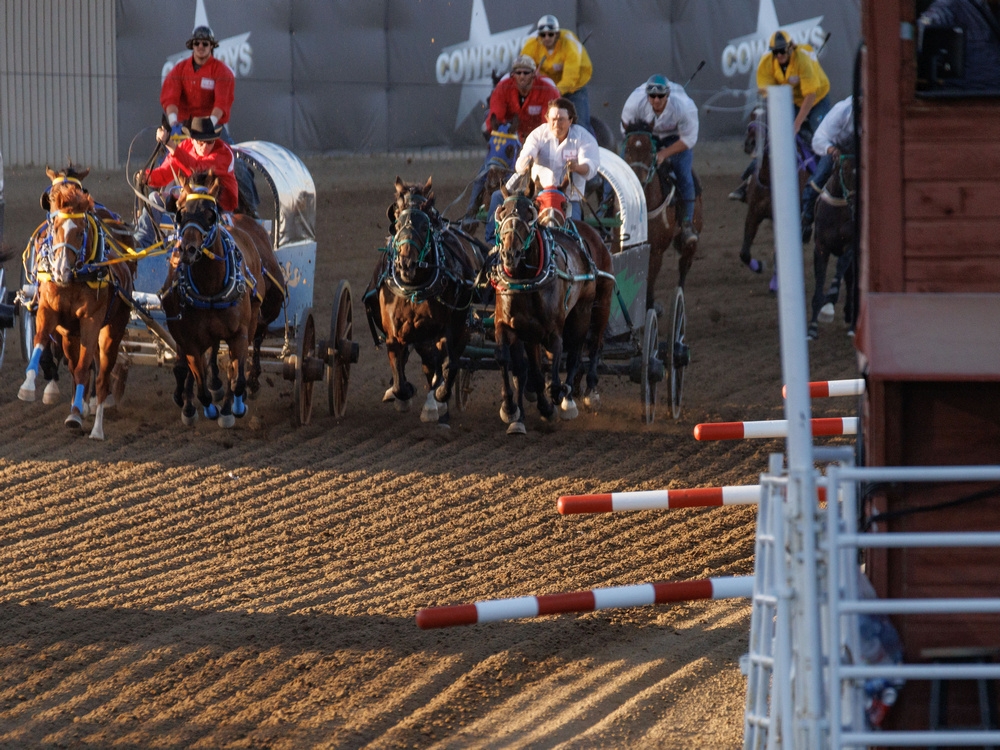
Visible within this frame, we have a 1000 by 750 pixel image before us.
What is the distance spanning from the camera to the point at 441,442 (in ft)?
33.1

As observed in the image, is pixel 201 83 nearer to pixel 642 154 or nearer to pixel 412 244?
pixel 412 244

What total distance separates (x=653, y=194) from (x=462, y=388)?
368 cm

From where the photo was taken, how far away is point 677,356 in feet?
36.2

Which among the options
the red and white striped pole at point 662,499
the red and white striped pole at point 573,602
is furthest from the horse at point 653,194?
the red and white striped pole at point 573,602

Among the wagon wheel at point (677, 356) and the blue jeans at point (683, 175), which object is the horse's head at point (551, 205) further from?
the blue jeans at point (683, 175)

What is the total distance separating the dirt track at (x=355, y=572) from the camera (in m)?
5.38

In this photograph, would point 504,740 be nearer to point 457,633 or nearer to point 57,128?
point 457,633

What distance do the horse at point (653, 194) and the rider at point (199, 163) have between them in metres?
4.60

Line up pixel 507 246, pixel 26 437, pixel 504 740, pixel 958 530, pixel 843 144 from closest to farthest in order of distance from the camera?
pixel 958 530 < pixel 504 740 < pixel 507 246 < pixel 26 437 < pixel 843 144

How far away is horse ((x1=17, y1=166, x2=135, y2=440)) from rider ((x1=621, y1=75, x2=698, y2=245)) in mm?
6136

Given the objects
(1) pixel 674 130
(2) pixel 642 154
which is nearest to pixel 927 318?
(2) pixel 642 154

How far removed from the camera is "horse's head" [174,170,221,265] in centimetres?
914

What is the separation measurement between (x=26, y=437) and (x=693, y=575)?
5.21 metres

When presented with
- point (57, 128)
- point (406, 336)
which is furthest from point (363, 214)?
point (406, 336)
